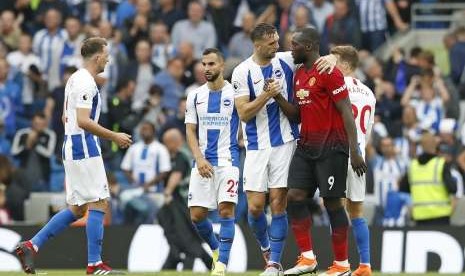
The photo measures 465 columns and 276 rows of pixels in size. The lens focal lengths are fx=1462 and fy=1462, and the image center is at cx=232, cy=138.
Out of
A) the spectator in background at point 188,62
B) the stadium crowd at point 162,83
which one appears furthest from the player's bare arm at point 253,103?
the spectator in background at point 188,62

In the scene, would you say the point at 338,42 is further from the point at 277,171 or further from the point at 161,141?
the point at 277,171

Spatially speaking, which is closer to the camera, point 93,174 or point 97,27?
point 93,174

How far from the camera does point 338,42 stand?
26156mm

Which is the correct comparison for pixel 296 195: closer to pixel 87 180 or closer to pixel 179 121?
pixel 87 180

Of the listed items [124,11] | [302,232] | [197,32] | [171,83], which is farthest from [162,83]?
[302,232]

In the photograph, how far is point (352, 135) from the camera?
14.9 m

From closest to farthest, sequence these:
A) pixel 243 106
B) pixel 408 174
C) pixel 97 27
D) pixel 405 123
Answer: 1. pixel 243 106
2. pixel 408 174
3. pixel 405 123
4. pixel 97 27

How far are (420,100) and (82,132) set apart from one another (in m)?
10.3

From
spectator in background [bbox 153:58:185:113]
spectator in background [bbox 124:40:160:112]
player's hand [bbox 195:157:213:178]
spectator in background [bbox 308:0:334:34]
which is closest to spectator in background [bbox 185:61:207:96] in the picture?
spectator in background [bbox 153:58:185:113]

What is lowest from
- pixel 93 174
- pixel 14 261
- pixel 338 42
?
pixel 14 261

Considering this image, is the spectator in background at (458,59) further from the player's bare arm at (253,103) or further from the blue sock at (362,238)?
the player's bare arm at (253,103)

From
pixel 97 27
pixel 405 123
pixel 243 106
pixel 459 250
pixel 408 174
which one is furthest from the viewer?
pixel 97 27

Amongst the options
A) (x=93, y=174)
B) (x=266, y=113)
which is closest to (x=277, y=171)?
(x=266, y=113)

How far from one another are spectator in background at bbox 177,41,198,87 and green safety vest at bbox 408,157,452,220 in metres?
→ 5.32
